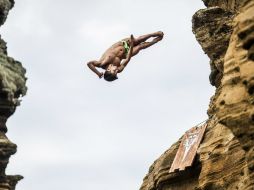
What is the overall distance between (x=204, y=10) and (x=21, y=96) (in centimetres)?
1868

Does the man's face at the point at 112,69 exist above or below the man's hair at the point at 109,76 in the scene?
above

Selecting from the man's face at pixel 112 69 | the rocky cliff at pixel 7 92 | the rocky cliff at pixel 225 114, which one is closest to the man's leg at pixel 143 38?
the rocky cliff at pixel 225 114

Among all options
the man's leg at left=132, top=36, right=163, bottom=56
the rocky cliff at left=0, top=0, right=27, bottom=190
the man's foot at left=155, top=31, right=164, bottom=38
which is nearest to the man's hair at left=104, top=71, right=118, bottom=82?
the man's leg at left=132, top=36, right=163, bottom=56

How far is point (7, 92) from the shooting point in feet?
110

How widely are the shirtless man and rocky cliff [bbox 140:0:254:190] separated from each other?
5.73ft

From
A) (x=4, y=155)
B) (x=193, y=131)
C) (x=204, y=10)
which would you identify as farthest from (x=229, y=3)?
(x=4, y=155)

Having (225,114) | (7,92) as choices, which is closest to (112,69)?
(225,114)

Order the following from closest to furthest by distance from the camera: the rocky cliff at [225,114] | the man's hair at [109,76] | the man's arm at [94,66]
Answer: the rocky cliff at [225,114] → the man's hair at [109,76] → the man's arm at [94,66]

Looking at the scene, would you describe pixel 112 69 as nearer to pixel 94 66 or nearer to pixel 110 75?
pixel 110 75

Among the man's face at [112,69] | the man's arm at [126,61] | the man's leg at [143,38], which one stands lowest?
the man's face at [112,69]

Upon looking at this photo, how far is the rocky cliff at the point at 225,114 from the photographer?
10.1 meters

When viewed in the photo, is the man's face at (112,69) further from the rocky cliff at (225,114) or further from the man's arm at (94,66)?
the rocky cliff at (225,114)

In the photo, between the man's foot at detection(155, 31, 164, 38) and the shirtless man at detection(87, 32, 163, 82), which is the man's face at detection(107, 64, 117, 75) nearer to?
the shirtless man at detection(87, 32, 163, 82)

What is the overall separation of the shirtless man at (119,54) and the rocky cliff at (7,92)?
13442mm
